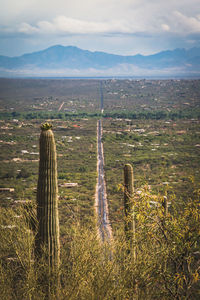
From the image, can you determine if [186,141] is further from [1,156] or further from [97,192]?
[97,192]

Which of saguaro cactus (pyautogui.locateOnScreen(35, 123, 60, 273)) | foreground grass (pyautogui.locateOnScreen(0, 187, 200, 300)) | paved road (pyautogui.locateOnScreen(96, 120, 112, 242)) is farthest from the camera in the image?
paved road (pyautogui.locateOnScreen(96, 120, 112, 242))

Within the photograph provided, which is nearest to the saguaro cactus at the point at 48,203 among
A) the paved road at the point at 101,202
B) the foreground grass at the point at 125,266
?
the foreground grass at the point at 125,266

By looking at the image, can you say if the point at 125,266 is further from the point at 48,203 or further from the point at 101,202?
the point at 101,202

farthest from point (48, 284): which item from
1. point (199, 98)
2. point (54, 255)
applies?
point (199, 98)

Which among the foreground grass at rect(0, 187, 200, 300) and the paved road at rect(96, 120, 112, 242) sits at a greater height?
the foreground grass at rect(0, 187, 200, 300)

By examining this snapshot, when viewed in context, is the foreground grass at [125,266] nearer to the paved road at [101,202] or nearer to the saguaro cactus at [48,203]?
the saguaro cactus at [48,203]

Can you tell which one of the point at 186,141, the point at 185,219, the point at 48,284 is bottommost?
the point at 186,141

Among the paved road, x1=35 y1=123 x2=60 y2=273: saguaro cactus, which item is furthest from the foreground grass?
the paved road

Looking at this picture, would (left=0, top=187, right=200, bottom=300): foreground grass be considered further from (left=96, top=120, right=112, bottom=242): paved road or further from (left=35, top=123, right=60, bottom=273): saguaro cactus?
(left=96, top=120, right=112, bottom=242): paved road
